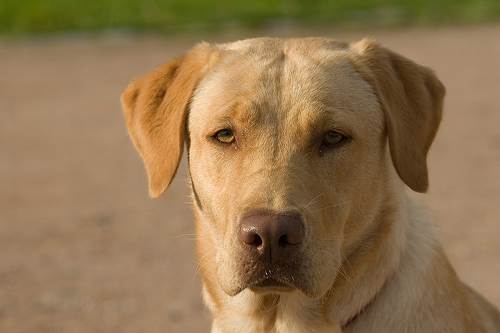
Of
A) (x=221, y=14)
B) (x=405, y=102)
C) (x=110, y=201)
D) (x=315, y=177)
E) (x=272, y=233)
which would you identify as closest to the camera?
(x=272, y=233)

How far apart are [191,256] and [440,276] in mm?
3964

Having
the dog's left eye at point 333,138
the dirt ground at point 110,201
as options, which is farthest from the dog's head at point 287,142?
the dirt ground at point 110,201

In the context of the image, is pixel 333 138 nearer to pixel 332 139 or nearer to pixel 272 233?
pixel 332 139

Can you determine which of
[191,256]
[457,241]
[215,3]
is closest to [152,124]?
[191,256]

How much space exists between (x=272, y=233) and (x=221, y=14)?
15.4 m

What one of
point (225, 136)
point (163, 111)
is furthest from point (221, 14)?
point (225, 136)

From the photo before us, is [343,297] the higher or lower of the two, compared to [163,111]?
lower

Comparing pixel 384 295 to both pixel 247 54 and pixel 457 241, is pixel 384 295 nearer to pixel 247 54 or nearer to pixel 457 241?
pixel 247 54

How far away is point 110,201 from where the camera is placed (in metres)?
10.1

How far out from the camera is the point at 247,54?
5.05 metres

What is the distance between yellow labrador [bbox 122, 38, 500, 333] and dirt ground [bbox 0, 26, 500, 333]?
1.59ft

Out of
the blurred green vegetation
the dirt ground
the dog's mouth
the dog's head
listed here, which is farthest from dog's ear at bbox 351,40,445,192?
the blurred green vegetation

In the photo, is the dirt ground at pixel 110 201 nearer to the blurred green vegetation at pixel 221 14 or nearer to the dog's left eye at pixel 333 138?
the dog's left eye at pixel 333 138

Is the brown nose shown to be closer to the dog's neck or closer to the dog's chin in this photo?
the dog's chin
